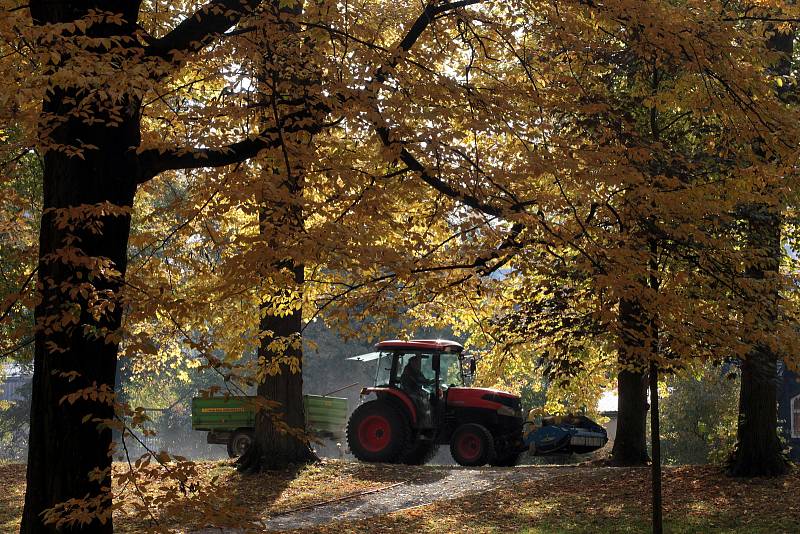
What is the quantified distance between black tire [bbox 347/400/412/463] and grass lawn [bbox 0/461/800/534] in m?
2.39

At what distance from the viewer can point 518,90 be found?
10.1 m

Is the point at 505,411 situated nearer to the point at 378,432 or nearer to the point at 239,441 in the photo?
the point at 378,432

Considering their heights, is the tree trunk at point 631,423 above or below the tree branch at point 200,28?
below

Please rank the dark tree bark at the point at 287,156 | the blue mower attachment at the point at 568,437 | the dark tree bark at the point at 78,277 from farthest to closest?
1. the blue mower attachment at the point at 568,437
2. the dark tree bark at the point at 287,156
3. the dark tree bark at the point at 78,277

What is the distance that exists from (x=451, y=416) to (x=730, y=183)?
10597mm

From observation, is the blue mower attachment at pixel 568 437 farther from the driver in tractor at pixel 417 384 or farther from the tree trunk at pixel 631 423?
the tree trunk at pixel 631 423

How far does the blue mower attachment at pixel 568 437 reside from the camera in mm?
21484

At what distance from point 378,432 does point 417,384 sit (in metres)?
1.30

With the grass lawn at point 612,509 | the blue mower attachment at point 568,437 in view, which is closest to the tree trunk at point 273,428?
the grass lawn at point 612,509

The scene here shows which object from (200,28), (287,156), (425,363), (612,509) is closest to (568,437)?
(425,363)

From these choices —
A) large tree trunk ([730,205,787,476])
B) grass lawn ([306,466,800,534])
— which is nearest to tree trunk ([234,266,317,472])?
grass lawn ([306,466,800,534])

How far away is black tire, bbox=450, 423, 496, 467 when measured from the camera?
1878 cm

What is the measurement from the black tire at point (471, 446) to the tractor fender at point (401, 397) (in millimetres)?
942

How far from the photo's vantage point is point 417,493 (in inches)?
572
